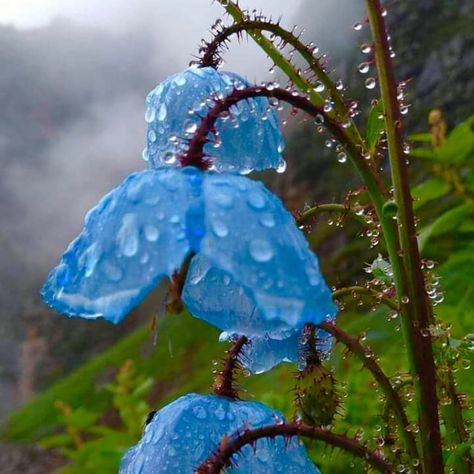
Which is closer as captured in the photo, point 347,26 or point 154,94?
point 154,94

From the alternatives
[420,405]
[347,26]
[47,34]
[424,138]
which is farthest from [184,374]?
[47,34]

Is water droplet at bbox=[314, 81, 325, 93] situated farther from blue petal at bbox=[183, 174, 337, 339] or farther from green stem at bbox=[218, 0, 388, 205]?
blue petal at bbox=[183, 174, 337, 339]

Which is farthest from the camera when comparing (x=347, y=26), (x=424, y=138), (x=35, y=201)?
(x=35, y=201)

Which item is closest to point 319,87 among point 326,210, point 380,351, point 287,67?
point 287,67

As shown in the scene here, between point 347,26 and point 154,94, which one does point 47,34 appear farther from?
point 154,94

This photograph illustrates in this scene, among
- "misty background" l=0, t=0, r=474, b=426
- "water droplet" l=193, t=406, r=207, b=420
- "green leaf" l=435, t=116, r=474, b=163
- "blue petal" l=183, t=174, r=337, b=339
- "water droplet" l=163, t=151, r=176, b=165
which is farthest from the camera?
"misty background" l=0, t=0, r=474, b=426

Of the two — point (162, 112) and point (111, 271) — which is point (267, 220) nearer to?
point (111, 271)

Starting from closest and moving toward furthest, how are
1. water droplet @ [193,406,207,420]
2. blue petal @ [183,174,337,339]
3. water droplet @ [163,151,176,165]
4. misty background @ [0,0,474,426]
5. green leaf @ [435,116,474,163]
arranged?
blue petal @ [183,174,337,339] < water droplet @ [163,151,176,165] < water droplet @ [193,406,207,420] < green leaf @ [435,116,474,163] < misty background @ [0,0,474,426]

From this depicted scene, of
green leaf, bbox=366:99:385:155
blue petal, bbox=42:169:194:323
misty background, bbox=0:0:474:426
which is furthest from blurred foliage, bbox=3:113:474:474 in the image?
misty background, bbox=0:0:474:426

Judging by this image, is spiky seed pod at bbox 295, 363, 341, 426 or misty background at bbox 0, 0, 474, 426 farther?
misty background at bbox 0, 0, 474, 426
